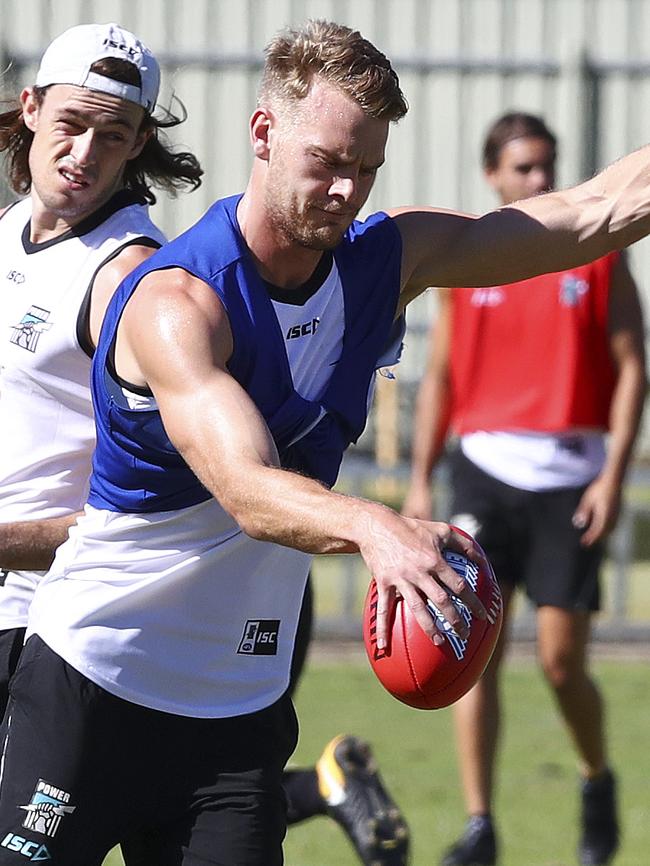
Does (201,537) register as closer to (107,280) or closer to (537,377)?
(107,280)

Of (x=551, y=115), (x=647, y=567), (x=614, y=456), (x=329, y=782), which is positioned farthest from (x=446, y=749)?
(x=551, y=115)

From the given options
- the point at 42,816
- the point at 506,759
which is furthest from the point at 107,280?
the point at 506,759

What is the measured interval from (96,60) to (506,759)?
A: 4028 millimetres

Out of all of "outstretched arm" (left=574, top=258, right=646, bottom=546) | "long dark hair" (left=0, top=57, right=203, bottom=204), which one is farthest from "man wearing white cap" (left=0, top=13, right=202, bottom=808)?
"outstretched arm" (left=574, top=258, right=646, bottom=546)

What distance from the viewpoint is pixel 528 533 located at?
6223 mm

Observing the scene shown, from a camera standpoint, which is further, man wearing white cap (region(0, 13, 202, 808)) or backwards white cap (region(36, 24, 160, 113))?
backwards white cap (region(36, 24, 160, 113))

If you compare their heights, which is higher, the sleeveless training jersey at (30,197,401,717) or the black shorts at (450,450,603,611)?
the sleeveless training jersey at (30,197,401,717)

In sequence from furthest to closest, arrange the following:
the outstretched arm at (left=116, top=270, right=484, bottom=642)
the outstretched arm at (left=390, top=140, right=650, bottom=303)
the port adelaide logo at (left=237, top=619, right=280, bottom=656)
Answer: the outstretched arm at (left=390, top=140, right=650, bottom=303) < the port adelaide logo at (left=237, top=619, right=280, bottom=656) < the outstretched arm at (left=116, top=270, right=484, bottom=642)

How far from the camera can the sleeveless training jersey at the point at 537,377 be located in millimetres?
6281

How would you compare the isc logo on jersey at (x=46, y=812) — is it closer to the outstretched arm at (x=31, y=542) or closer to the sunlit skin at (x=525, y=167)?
the outstretched arm at (x=31, y=542)

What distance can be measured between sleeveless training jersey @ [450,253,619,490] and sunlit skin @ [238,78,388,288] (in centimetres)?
309

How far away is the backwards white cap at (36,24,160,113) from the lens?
3.90m

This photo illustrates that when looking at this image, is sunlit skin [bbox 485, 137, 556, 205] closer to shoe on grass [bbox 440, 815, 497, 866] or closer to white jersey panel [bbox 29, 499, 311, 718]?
shoe on grass [bbox 440, 815, 497, 866]

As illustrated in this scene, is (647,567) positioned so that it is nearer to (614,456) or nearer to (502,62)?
(502,62)
